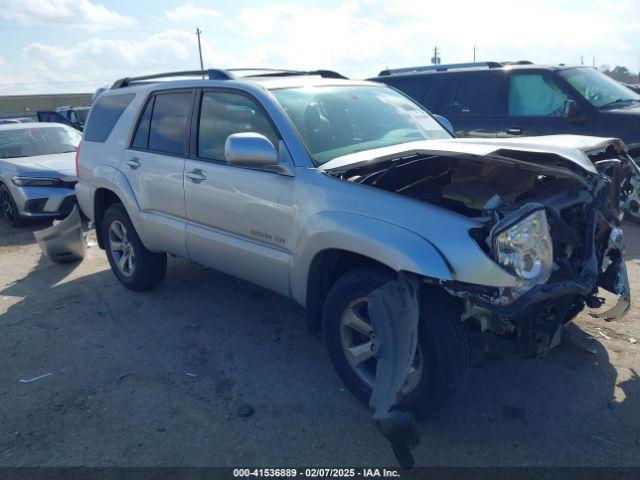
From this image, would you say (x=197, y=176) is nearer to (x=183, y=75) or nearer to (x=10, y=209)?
(x=183, y=75)

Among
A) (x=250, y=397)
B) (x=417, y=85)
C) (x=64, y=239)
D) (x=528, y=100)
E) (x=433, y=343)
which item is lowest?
(x=250, y=397)

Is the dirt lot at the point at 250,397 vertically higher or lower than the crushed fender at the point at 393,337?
lower

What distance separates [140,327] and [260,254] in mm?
1484

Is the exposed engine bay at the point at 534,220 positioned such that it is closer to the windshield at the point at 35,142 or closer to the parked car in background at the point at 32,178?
the parked car in background at the point at 32,178

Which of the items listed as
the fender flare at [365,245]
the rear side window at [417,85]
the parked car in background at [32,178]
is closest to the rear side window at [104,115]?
the parked car in background at [32,178]

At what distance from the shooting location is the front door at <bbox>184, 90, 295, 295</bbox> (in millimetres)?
3484

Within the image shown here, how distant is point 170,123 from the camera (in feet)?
14.5

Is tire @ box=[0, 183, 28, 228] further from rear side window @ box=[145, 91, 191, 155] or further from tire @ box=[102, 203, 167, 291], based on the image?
rear side window @ box=[145, 91, 191, 155]

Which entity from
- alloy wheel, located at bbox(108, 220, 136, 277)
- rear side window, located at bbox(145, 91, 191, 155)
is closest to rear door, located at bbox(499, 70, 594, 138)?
rear side window, located at bbox(145, 91, 191, 155)

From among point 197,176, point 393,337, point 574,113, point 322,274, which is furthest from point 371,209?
point 574,113

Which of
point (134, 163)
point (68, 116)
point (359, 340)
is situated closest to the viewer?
point (359, 340)

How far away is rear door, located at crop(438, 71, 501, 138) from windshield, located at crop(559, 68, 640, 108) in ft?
3.09

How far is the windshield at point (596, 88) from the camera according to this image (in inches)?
264

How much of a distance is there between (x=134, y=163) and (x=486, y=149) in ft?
10.4
